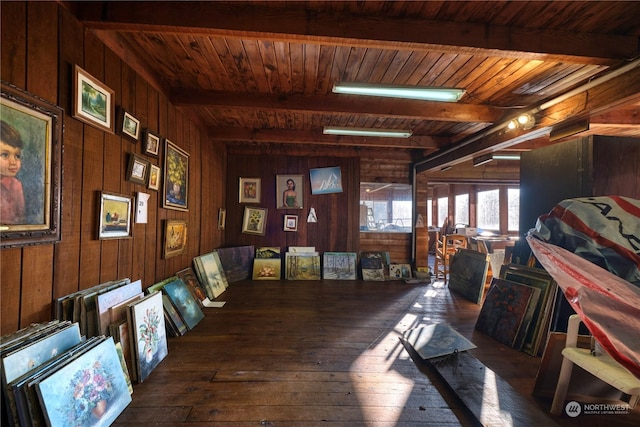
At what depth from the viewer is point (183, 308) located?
261 centimetres

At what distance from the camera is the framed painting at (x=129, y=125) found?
6.43 ft

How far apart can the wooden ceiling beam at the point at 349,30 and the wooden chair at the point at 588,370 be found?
6.30ft

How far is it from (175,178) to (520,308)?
393 cm

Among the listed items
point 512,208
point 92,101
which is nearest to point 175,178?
point 92,101

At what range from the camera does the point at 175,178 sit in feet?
9.34

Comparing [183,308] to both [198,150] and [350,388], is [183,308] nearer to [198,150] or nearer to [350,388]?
[350,388]

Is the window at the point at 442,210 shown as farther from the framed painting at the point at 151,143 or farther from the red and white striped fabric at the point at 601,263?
the framed painting at the point at 151,143

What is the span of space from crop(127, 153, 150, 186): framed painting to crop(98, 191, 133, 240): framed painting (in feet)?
0.60

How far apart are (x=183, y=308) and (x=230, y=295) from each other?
107 centimetres

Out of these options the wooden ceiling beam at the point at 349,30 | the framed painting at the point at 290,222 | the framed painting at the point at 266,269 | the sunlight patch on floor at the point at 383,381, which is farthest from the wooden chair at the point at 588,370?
the framed painting at the point at 290,222

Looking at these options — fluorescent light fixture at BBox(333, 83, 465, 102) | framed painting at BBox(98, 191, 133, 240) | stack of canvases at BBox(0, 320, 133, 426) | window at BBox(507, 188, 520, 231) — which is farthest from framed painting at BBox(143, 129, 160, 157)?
window at BBox(507, 188, 520, 231)

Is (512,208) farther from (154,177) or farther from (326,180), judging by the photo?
(154,177)

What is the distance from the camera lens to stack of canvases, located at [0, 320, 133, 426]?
1.08 metres

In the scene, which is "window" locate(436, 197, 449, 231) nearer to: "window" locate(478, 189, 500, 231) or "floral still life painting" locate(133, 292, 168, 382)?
"window" locate(478, 189, 500, 231)
